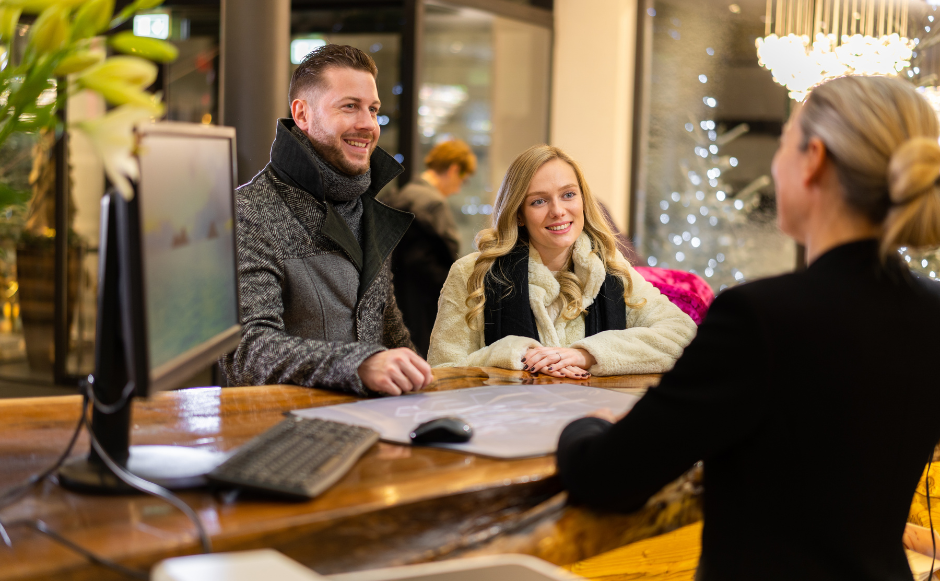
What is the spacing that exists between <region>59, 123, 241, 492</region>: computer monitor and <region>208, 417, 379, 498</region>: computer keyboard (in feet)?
0.20

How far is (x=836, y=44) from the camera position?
5.23 metres

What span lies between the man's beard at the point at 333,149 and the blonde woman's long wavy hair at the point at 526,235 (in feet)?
1.34

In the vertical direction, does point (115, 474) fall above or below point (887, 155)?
below

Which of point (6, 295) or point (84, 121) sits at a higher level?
point (84, 121)

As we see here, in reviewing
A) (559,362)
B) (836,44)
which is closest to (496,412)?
(559,362)

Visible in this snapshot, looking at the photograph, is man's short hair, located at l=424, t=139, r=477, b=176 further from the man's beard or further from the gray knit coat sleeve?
the gray knit coat sleeve

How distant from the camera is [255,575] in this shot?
0.69m

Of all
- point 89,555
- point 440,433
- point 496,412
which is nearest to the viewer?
point 89,555

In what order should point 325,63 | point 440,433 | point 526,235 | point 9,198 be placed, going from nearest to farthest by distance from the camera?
point 9,198
point 440,433
point 325,63
point 526,235

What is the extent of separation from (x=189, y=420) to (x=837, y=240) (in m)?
1.05

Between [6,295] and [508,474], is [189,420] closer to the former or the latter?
[508,474]

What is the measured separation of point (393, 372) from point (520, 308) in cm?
68

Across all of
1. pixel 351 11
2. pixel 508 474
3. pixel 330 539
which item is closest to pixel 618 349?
pixel 508 474

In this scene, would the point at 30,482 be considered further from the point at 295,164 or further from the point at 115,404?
the point at 295,164
